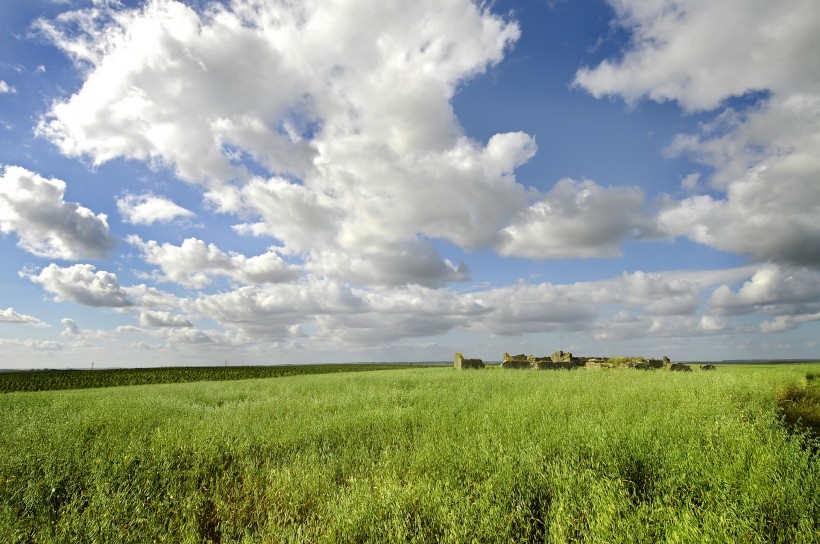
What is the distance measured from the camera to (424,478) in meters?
5.32

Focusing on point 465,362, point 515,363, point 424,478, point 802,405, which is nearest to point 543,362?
point 515,363

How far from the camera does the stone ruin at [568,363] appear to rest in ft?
92.9

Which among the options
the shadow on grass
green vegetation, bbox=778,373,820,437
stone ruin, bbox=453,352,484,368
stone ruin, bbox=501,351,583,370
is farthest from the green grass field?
stone ruin, bbox=453,352,484,368

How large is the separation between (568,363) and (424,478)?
28.5 m

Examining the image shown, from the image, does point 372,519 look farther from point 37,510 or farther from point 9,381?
point 9,381

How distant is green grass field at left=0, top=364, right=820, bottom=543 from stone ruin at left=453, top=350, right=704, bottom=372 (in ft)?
65.0

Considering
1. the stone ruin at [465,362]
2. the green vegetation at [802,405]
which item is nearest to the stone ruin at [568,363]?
the stone ruin at [465,362]

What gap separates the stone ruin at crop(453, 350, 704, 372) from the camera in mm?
28328

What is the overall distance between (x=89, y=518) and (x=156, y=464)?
1646mm

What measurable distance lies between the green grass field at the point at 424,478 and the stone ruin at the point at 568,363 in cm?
1981

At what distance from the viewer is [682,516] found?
4.15 metres

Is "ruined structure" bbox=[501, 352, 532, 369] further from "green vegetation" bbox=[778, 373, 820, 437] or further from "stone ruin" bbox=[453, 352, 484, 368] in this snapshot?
"green vegetation" bbox=[778, 373, 820, 437]

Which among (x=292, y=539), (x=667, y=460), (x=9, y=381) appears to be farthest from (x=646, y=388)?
(x=9, y=381)

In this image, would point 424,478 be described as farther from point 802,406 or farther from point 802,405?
point 802,405
